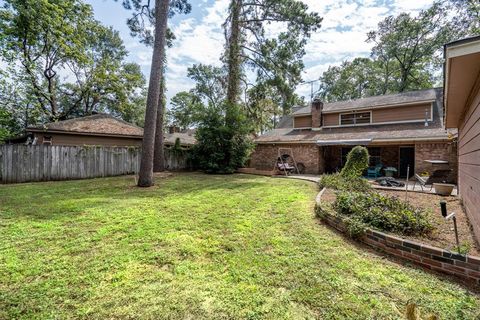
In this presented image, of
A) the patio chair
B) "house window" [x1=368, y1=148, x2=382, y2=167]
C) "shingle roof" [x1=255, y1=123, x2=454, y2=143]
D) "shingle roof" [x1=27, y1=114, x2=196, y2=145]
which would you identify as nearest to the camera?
"shingle roof" [x1=255, y1=123, x2=454, y2=143]

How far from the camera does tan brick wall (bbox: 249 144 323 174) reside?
47.1 feet

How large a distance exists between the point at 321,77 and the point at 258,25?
1764 cm

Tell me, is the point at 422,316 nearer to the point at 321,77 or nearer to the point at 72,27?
the point at 72,27

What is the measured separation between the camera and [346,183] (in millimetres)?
7309

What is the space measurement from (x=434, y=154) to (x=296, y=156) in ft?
23.4

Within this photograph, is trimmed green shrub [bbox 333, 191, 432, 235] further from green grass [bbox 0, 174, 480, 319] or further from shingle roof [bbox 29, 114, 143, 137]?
shingle roof [bbox 29, 114, 143, 137]

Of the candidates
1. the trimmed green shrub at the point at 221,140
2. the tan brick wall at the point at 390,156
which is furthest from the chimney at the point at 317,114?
the trimmed green shrub at the point at 221,140

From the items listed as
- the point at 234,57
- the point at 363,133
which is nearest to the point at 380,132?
the point at 363,133

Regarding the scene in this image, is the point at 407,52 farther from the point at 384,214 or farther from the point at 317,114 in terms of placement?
the point at 384,214

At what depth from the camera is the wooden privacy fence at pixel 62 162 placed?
9.12 metres

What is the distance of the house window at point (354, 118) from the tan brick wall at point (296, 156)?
11.0 feet

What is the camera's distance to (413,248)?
9.46 feet

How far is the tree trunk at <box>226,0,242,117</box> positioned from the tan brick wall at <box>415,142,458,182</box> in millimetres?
10792

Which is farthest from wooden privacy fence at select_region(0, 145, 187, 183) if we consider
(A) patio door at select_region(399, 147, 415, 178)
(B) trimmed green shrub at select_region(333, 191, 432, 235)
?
(A) patio door at select_region(399, 147, 415, 178)
